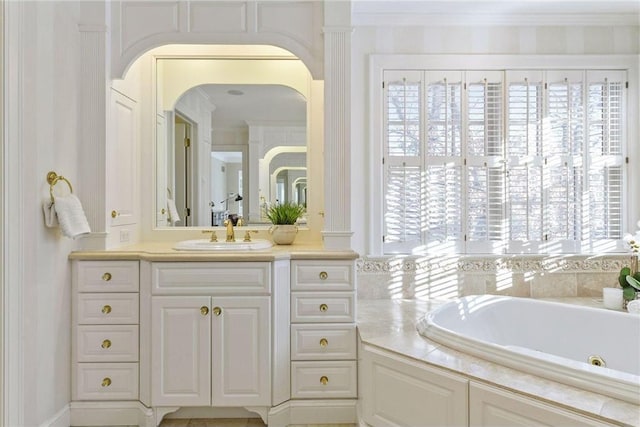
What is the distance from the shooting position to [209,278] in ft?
6.62

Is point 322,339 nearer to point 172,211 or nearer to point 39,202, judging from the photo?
point 172,211

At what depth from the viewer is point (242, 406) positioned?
204 centimetres

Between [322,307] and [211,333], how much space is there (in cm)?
60

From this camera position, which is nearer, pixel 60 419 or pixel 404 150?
pixel 60 419

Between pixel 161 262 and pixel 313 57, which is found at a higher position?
pixel 313 57

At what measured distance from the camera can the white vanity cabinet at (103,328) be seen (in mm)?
2059

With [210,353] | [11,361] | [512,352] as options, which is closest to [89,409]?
[11,361]

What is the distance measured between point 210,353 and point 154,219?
1.13 metres

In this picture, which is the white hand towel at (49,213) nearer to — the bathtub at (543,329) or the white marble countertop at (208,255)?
the white marble countertop at (208,255)

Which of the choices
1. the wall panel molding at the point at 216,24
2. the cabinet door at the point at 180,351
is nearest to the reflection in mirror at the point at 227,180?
the wall panel molding at the point at 216,24

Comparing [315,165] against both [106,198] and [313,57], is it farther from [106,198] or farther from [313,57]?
[106,198]

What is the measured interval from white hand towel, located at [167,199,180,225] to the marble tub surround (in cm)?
134

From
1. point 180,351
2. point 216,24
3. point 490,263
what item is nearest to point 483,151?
point 490,263

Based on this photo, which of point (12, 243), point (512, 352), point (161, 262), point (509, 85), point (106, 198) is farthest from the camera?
point (509, 85)
